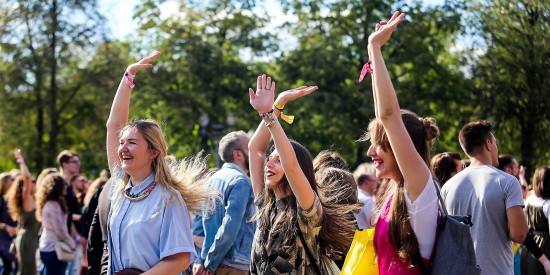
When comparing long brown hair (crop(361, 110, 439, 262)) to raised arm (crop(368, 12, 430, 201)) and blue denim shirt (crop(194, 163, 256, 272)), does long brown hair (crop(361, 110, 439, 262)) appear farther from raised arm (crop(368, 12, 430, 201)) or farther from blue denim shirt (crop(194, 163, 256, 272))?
blue denim shirt (crop(194, 163, 256, 272))

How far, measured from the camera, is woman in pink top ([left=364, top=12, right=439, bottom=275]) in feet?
13.0

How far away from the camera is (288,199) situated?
5.61 m

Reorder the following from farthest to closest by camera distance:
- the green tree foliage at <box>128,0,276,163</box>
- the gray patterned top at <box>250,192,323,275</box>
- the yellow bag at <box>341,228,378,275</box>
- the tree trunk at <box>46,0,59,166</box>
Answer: the tree trunk at <box>46,0,59,166</box> → the green tree foliage at <box>128,0,276,163</box> → the gray patterned top at <box>250,192,323,275</box> → the yellow bag at <box>341,228,378,275</box>

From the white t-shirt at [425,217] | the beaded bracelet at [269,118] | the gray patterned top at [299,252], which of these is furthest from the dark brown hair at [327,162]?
the white t-shirt at [425,217]

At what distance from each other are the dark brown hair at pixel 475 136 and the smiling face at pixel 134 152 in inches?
104

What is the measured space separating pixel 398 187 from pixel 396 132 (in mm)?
339

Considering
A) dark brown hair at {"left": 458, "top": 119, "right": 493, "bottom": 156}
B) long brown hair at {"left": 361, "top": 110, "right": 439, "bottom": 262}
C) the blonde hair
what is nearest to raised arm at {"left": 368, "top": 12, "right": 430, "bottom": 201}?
long brown hair at {"left": 361, "top": 110, "right": 439, "bottom": 262}

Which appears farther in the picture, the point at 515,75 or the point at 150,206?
the point at 515,75

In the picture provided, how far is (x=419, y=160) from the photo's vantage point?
399 centimetres

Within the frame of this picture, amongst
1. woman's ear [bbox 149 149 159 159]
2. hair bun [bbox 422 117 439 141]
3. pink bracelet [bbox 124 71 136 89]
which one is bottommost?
→ hair bun [bbox 422 117 439 141]

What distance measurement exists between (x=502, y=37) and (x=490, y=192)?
41.9 ft

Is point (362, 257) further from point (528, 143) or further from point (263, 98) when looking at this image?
→ point (528, 143)

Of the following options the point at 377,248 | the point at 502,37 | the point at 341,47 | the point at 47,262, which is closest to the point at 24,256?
the point at 47,262

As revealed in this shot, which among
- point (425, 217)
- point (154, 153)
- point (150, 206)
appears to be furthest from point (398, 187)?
point (154, 153)
